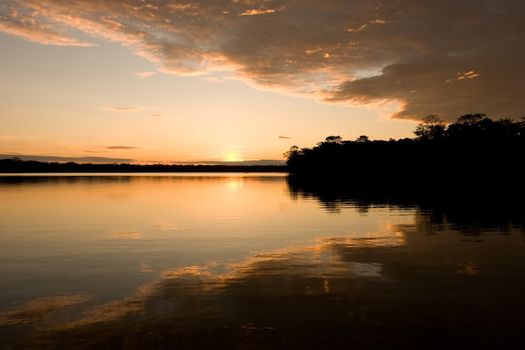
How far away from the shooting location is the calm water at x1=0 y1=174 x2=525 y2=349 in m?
13.0

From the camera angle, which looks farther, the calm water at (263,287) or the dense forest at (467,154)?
the dense forest at (467,154)

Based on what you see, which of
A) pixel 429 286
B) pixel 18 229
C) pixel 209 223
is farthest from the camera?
pixel 209 223

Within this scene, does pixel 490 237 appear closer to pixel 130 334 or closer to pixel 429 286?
pixel 429 286

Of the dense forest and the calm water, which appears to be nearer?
the calm water

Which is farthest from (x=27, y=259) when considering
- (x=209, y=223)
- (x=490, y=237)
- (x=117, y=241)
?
(x=490, y=237)

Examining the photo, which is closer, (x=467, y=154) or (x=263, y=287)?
(x=263, y=287)

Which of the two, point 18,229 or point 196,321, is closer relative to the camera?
point 196,321

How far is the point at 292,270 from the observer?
21656mm

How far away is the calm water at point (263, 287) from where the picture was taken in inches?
511

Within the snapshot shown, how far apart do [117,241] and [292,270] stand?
1509 cm

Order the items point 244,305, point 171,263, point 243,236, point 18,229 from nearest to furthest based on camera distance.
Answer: point 244,305 → point 171,263 → point 243,236 → point 18,229

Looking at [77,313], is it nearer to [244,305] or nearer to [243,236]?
[244,305]

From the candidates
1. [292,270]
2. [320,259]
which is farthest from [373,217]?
[292,270]

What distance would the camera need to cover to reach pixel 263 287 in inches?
723
